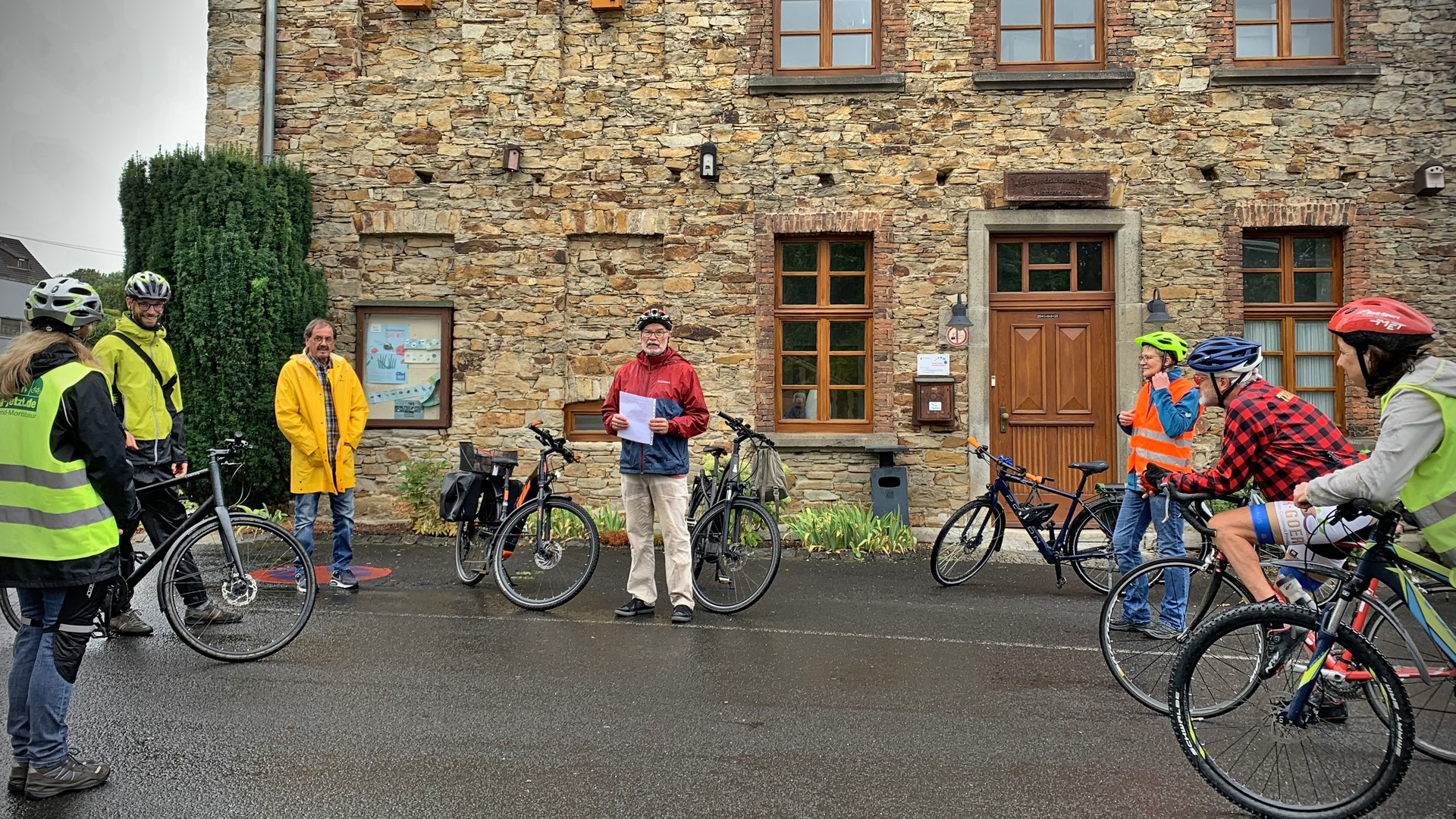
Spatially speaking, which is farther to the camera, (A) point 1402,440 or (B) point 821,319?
(B) point 821,319

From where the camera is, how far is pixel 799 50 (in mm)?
10906

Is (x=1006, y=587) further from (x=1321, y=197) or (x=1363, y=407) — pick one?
(x=1321, y=197)

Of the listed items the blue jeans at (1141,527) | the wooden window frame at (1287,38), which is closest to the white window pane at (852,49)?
the wooden window frame at (1287,38)

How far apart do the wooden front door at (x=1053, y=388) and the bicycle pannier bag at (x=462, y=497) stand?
18.6 feet

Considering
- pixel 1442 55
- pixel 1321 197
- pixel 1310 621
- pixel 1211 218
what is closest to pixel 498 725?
pixel 1310 621

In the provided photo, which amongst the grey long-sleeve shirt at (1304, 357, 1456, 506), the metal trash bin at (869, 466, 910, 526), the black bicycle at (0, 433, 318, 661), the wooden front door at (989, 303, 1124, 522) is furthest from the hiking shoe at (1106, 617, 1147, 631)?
the wooden front door at (989, 303, 1124, 522)

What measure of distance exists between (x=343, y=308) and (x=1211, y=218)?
939cm

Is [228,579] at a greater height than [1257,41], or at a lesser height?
lesser

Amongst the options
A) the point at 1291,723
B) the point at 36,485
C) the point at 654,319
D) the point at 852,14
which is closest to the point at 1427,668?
the point at 1291,723

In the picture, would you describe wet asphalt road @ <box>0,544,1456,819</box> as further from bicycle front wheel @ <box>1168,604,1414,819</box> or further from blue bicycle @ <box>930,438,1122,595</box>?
blue bicycle @ <box>930,438,1122,595</box>

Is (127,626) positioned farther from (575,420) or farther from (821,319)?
(821,319)

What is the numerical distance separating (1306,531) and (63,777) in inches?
195

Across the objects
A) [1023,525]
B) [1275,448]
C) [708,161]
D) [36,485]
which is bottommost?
[1023,525]

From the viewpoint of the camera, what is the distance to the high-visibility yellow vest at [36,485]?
11.8 feet
